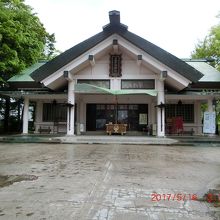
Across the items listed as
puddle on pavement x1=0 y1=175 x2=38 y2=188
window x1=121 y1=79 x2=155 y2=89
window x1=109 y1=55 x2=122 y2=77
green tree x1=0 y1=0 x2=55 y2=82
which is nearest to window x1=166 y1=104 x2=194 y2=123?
window x1=121 y1=79 x2=155 y2=89

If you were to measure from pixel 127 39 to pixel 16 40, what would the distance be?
285 inches

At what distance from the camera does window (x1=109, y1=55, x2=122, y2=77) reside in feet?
53.2

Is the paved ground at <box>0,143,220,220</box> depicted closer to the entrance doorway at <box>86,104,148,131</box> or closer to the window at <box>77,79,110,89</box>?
the window at <box>77,79,110,89</box>

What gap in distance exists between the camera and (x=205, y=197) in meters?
4.30

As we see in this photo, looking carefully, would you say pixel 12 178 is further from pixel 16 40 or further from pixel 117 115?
pixel 16 40

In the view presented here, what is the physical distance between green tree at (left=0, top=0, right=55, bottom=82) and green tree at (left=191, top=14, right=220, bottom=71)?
53.7 ft

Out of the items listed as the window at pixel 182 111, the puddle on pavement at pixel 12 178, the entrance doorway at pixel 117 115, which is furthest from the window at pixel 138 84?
the puddle on pavement at pixel 12 178

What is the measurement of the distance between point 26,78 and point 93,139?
660 cm

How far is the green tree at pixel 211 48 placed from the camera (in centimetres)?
2737

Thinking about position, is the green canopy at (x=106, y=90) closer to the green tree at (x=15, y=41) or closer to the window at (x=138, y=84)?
the window at (x=138, y=84)

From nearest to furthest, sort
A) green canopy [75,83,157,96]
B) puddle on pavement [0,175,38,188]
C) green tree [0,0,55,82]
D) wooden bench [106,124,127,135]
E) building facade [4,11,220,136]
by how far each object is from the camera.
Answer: puddle on pavement [0,175,38,188], green canopy [75,83,157,96], building facade [4,11,220,136], wooden bench [106,124,127,135], green tree [0,0,55,82]
